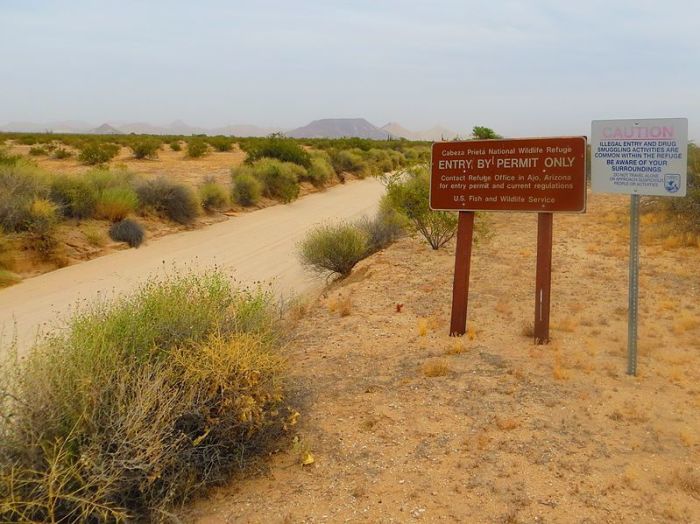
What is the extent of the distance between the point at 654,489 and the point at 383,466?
1788 mm

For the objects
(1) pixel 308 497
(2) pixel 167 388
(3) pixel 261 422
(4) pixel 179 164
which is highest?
(4) pixel 179 164

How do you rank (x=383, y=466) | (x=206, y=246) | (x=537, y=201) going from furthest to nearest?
(x=206, y=246), (x=537, y=201), (x=383, y=466)

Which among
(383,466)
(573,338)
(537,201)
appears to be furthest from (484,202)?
(383,466)

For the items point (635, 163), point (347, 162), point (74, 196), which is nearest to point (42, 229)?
point (74, 196)

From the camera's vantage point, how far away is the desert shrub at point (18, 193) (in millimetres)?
12106

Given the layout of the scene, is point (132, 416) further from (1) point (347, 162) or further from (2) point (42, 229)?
(1) point (347, 162)

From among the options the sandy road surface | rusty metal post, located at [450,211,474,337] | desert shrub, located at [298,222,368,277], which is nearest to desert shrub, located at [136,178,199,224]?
the sandy road surface

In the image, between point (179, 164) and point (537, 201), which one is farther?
point (179, 164)

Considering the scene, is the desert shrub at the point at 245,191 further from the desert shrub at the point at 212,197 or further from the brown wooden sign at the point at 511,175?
the brown wooden sign at the point at 511,175

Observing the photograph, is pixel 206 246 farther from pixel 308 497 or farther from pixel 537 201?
pixel 308 497

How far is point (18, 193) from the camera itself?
42.2 feet

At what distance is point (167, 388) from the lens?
3.91 m

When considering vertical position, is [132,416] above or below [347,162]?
below

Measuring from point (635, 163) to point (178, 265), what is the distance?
8.88 m
